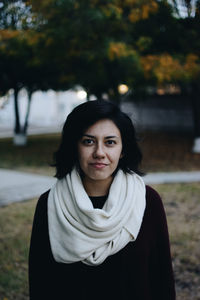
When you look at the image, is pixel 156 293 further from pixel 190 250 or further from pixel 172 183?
pixel 172 183

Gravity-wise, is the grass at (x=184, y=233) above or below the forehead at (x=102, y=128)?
below

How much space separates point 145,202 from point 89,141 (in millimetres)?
399

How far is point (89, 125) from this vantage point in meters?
1.58

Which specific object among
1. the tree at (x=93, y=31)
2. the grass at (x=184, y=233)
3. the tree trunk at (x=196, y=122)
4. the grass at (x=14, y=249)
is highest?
the tree at (x=93, y=31)

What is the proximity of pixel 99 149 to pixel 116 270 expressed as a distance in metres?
0.57

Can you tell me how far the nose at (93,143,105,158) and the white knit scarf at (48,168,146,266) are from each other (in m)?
0.16

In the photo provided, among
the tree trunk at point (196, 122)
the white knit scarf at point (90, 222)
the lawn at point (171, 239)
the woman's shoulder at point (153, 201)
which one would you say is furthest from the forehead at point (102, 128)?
the tree trunk at point (196, 122)

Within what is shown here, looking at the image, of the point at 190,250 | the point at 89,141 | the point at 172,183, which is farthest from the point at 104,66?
the point at 89,141

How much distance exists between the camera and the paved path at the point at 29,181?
6984mm

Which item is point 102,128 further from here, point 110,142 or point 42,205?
point 42,205

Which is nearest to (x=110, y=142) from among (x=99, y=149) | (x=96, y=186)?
(x=99, y=149)

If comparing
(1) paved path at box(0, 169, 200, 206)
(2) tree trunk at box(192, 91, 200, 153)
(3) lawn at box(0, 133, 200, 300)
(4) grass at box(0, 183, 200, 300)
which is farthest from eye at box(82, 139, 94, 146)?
(2) tree trunk at box(192, 91, 200, 153)

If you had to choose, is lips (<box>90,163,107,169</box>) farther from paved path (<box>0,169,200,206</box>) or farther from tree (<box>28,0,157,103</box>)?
tree (<box>28,0,157,103</box>)

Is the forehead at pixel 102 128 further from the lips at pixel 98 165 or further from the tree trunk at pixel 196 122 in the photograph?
the tree trunk at pixel 196 122
